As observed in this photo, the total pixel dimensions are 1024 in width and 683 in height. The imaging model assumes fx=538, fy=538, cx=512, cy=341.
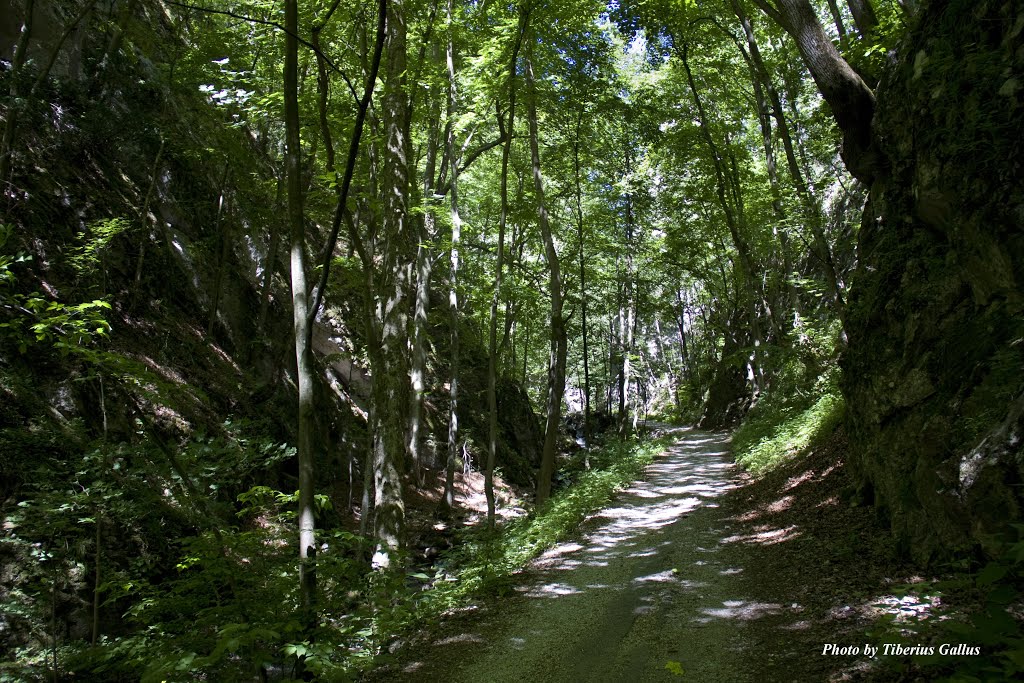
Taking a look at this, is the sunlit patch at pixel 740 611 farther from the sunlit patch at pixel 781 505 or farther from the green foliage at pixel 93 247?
the green foliage at pixel 93 247

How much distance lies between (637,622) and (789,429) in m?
8.79

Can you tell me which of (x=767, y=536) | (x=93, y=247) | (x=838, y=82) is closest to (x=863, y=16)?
(x=838, y=82)

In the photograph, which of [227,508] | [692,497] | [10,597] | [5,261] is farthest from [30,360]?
[692,497]

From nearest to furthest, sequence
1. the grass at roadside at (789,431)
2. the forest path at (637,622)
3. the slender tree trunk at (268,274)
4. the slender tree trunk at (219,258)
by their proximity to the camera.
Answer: the forest path at (637,622), the grass at roadside at (789,431), the slender tree trunk at (219,258), the slender tree trunk at (268,274)

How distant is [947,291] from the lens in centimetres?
490

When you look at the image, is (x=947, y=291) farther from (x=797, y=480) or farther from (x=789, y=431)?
(x=789, y=431)

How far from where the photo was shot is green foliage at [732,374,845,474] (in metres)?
10.3

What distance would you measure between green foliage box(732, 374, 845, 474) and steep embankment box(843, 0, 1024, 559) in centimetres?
412

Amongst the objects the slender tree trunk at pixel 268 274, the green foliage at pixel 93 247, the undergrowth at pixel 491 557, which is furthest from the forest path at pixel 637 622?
the slender tree trunk at pixel 268 274

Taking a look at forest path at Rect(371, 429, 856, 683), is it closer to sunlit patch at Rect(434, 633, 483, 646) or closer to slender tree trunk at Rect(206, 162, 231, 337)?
sunlit patch at Rect(434, 633, 483, 646)

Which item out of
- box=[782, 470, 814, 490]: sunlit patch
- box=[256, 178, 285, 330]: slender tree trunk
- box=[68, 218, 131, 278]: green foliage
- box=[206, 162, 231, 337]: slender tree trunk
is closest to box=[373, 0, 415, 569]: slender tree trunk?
box=[68, 218, 131, 278]: green foliage

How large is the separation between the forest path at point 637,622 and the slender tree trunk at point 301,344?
1.89 m

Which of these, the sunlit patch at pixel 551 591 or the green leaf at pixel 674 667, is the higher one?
the green leaf at pixel 674 667

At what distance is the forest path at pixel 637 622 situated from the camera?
13.6ft
